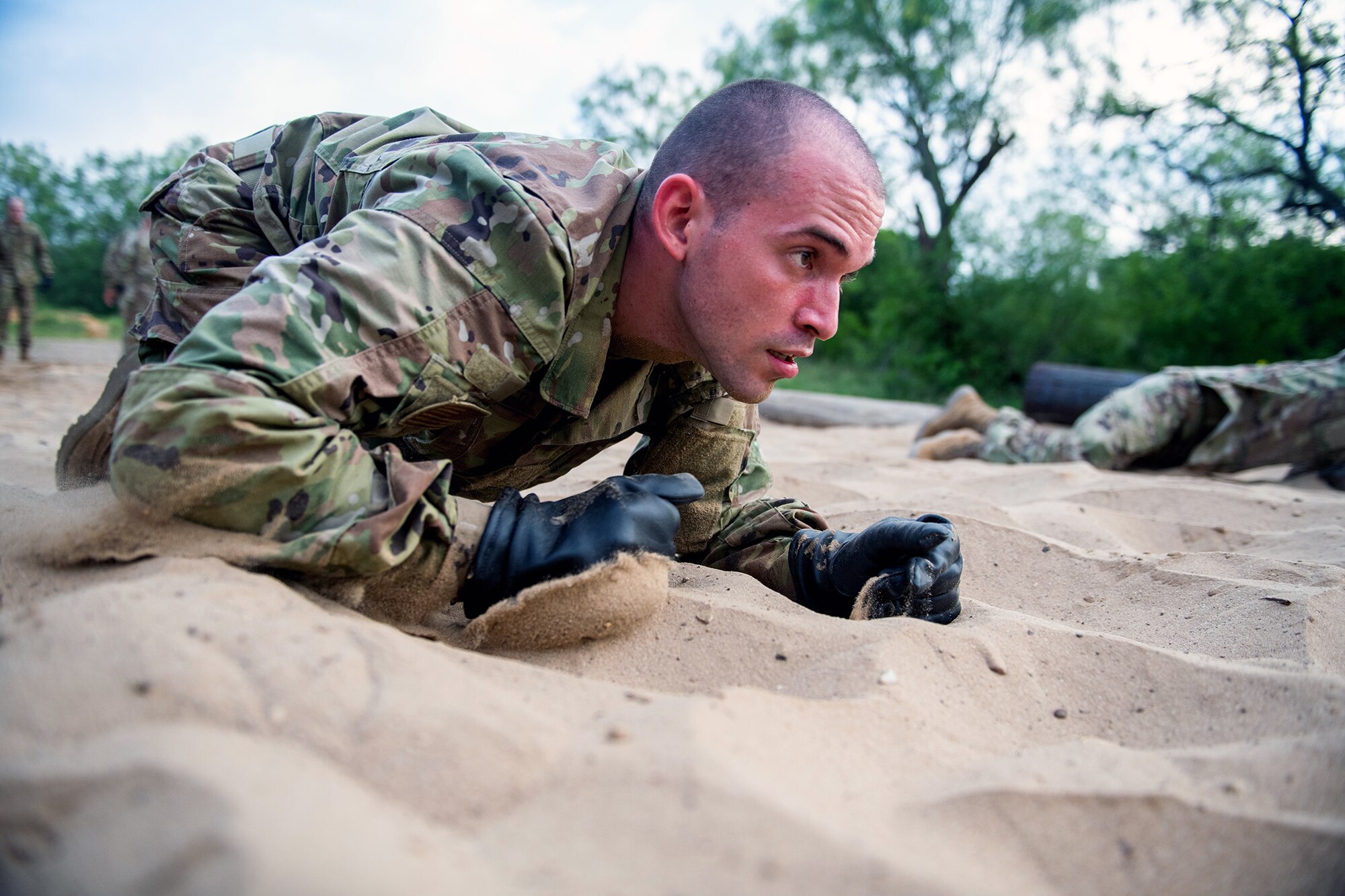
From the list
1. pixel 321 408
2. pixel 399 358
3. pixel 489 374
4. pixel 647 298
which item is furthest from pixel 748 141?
pixel 321 408

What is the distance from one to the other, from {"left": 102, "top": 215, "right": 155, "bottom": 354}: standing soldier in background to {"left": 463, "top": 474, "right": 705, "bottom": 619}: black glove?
7707 millimetres

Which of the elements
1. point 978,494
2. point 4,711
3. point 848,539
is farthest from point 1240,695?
point 978,494

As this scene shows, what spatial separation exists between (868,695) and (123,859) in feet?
2.66

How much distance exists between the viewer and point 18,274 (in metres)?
8.18

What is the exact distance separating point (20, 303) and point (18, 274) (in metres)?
0.29

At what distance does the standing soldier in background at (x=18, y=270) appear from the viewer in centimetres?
799

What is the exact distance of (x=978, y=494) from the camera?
3020 mm

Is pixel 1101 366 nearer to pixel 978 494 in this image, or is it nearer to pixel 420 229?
pixel 978 494

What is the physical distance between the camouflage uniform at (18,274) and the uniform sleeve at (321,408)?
8.51 m

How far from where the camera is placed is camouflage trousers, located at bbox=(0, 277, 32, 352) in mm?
7945

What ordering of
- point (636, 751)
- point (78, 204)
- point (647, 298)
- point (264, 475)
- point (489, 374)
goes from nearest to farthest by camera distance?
point (636, 751), point (264, 475), point (489, 374), point (647, 298), point (78, 204)

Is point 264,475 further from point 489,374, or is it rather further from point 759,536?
point 759,536

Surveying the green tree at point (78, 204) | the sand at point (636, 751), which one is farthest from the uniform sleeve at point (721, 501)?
the green tree at point (78, 204)

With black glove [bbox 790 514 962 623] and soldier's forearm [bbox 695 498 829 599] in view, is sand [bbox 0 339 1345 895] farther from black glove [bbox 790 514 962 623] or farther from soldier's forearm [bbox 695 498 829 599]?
soldier's forearm [bbox 695 498 829 599]
